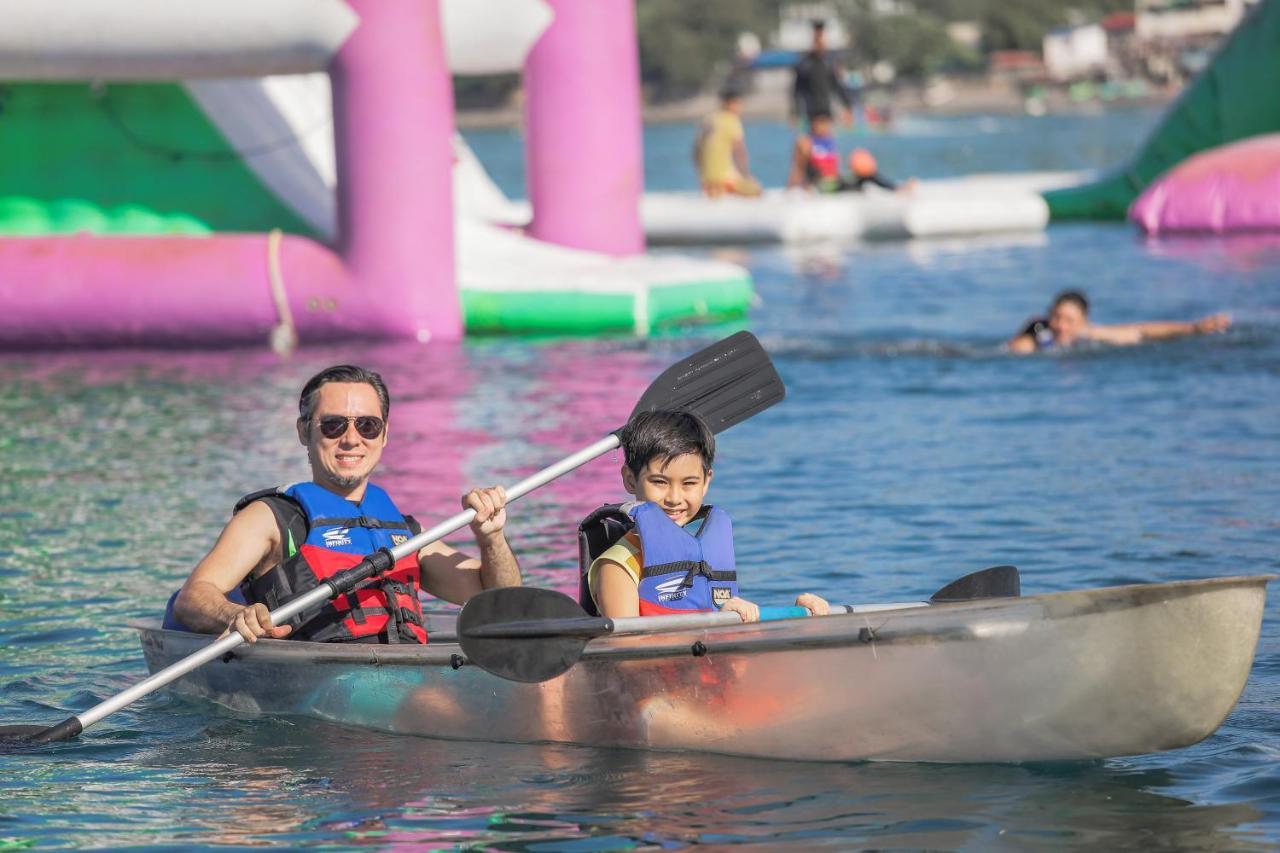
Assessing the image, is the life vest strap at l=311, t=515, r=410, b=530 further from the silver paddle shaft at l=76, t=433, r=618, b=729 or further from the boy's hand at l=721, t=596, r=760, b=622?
the boy's hand at l=721, t=596, r=760, b=622

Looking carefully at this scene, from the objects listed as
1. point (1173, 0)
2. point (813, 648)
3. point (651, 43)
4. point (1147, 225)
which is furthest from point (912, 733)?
point (1173, 0)

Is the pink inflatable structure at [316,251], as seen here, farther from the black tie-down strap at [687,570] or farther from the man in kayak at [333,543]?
the black tie-down strap at [687,570]

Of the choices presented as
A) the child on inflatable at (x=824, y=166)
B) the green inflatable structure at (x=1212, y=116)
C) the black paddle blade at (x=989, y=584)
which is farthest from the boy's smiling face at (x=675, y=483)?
the green inflatable structure at (x=1212, y=116)

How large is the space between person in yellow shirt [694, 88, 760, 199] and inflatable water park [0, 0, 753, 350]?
639 centimetres

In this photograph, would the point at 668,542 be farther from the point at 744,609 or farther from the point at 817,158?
the point at 817,158

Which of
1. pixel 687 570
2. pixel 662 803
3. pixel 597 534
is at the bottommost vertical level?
pixel 662 803

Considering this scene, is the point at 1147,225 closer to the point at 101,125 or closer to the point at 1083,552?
the point at 101,125

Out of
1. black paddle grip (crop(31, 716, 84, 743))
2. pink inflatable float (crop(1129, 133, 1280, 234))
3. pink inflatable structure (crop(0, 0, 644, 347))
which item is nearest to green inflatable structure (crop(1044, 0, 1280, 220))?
pink inflatable float (crop(1129, 133, 1280, 234))

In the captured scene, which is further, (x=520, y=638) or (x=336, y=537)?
(x=336, y=537)

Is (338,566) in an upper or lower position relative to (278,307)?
lower

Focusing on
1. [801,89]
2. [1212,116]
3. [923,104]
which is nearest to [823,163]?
[801,89]

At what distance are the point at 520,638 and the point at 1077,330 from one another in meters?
7.81

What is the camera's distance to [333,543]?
18.5 feet

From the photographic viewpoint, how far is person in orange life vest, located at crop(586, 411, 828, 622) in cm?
521
